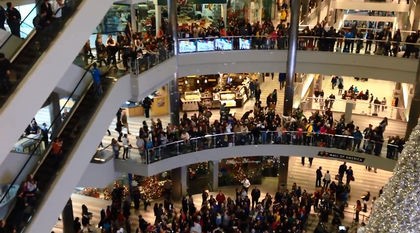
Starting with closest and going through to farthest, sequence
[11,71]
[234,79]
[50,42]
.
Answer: [11,71], [50,42], [234,79]

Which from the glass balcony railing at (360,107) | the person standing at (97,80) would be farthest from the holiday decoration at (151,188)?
the glass balcony railing at (360,107)

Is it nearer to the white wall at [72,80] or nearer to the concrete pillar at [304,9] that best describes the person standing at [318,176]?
the concrete pillar at [304,9]

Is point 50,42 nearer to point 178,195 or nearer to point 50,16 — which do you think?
point 50,16

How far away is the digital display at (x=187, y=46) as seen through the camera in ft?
62.4

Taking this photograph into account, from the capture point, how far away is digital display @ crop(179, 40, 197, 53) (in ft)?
62.4

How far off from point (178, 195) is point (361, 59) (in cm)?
902

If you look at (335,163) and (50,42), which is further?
(335,163)

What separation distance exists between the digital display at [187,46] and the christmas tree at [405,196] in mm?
14904

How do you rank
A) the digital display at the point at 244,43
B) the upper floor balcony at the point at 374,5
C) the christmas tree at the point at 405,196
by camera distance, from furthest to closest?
the upper floor balcony at the point at 374,5
the digital display at the point at 244,43
the christmas tree at the point at 405,196

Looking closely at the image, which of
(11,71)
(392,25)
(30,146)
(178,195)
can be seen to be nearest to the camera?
(11,71)

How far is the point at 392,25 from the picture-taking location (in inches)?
1121

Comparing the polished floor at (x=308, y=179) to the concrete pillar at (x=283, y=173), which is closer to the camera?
the polished floor at (x=308, y=179)

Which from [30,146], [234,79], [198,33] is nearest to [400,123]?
[234,79]

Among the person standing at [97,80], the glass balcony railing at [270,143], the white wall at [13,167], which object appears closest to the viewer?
the white wall at [13,167]
